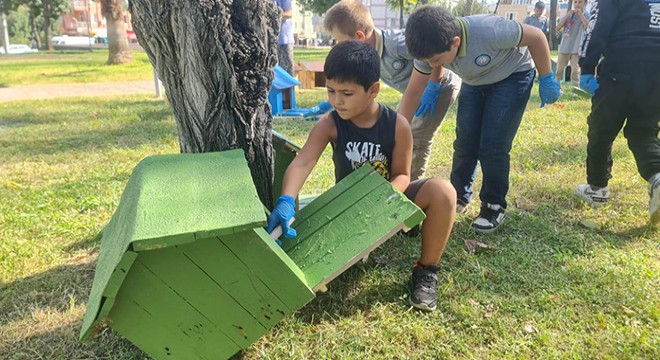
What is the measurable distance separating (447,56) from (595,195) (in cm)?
144

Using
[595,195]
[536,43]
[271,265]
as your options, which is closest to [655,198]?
[595,195]

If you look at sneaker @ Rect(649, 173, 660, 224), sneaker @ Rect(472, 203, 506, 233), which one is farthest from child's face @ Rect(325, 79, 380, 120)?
sneaker @ Rect(649, 173, 660, 224)

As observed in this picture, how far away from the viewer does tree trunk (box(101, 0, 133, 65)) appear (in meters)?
14.2

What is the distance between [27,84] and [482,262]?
1119 cm

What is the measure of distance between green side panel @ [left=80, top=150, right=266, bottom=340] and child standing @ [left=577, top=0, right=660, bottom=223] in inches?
87.4

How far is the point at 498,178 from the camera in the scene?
8.85 feet

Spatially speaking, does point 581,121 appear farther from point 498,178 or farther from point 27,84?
point 27,84

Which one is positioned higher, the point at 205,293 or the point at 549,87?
the point at 549,87

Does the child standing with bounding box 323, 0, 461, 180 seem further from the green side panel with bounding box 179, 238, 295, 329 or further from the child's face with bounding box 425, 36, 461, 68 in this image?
the green side panel with bounding box 179, 238, 295, 329

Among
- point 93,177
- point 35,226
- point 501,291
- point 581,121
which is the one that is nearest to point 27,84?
point 93,177

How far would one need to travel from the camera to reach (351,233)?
68.6 inches

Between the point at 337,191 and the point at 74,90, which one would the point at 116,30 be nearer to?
the point at 74,90

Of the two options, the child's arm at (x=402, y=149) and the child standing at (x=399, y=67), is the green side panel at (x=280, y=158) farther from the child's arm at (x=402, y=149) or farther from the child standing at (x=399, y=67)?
the child standing at (x=399, y=67)

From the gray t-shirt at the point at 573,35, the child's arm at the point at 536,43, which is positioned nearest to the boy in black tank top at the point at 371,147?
the child's arm at the point at 536,43
